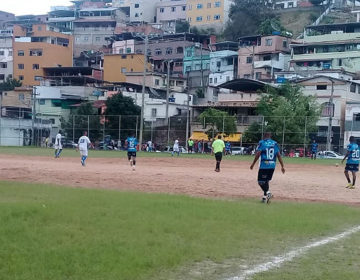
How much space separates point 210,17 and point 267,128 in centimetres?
6172

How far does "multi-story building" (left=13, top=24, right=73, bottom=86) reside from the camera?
8688cm

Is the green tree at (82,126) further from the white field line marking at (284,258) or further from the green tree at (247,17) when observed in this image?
the white field line marking at (284,258)

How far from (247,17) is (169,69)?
23.2 metres

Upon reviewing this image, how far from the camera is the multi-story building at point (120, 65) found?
84750 mm

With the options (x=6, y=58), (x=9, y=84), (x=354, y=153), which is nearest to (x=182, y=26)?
(x=6, y=58)

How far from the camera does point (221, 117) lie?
51.9 meters

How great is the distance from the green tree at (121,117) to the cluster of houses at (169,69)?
344 centimetres

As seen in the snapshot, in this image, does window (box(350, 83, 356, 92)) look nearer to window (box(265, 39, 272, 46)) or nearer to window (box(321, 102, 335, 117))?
window (box(321, 102, 335, 117))

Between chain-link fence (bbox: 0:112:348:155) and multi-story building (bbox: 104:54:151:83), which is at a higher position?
multi-story building (bbox: 104:54:151:83)

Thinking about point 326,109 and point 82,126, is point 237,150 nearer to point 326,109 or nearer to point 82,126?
point 326,109

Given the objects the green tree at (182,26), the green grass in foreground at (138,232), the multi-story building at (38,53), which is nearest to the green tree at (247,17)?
the green tree at (182,26)

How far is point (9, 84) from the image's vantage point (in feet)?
274

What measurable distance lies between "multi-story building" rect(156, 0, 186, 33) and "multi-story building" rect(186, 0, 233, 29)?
235cm

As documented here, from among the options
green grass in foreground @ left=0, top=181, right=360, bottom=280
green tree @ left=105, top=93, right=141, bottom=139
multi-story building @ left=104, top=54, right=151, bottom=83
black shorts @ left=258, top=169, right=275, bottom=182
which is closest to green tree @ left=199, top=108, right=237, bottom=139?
green tree @ left=105, top=93, right=141, bottom=139
